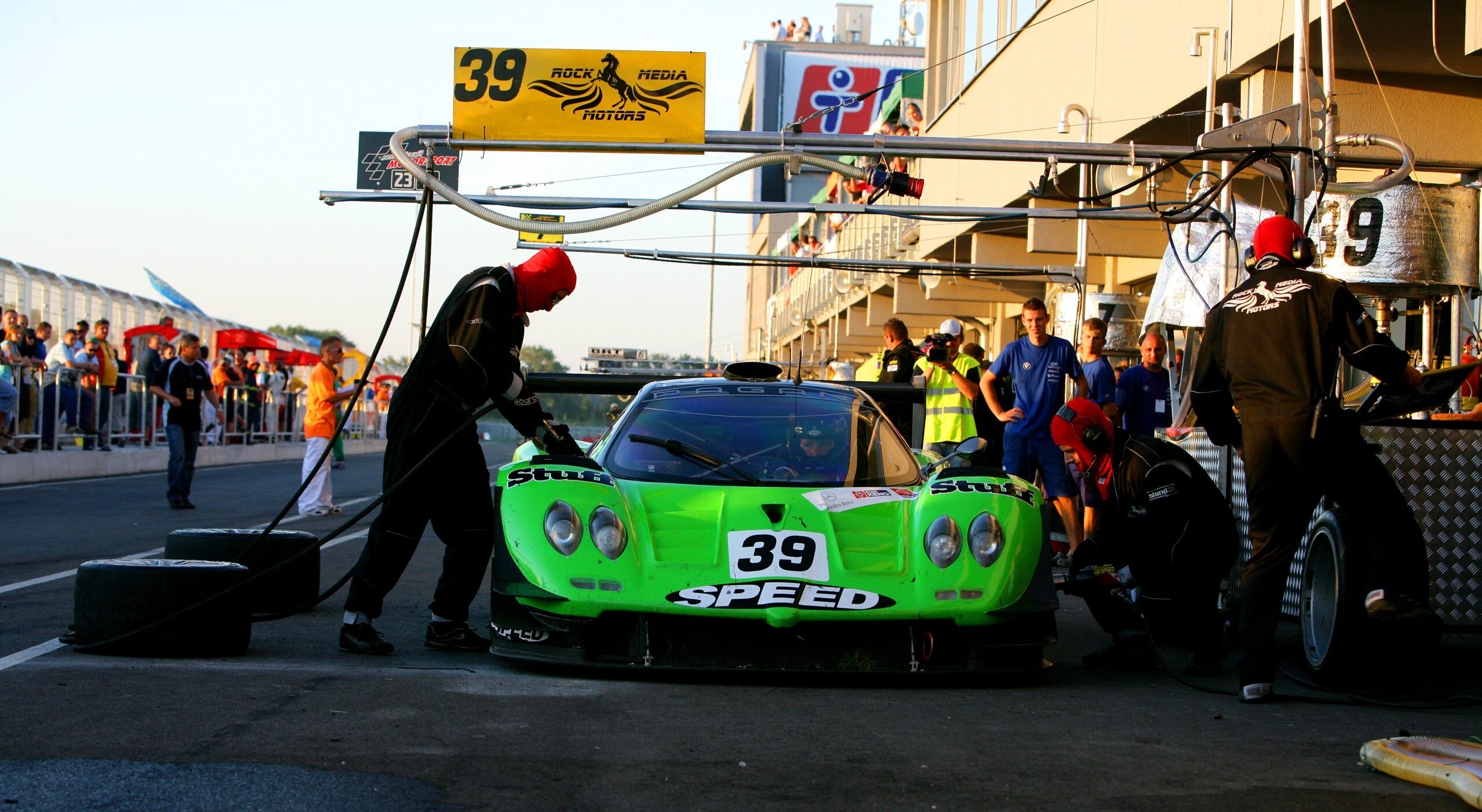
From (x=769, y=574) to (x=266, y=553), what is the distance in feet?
8.51

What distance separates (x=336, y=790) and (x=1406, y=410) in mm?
4251

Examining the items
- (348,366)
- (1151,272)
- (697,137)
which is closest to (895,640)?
(697,137)

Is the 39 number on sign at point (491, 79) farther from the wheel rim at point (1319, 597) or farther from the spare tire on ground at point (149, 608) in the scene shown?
the wheel rim at point (1319, 597)

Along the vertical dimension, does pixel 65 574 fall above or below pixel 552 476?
below

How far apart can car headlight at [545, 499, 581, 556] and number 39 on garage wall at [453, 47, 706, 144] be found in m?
3.99

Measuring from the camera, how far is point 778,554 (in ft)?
16.2

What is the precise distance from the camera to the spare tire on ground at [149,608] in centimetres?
492

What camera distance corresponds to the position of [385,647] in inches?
209

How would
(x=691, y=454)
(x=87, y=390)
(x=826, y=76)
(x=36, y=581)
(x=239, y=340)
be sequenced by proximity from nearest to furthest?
1. (x=691, y=454)
2. (x=36, y=581)
3. (x=87, y=390)
4. (x=239, y=340)
5. (x=826, y=76)

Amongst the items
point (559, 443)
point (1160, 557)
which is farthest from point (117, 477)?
point (1160, 557)

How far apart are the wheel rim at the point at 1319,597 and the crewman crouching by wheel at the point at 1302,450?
0.25m

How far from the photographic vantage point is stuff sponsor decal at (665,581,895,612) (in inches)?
186

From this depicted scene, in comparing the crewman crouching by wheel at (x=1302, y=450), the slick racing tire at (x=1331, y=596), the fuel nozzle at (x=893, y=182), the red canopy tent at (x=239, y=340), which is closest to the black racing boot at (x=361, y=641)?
the crewman crouching by wheel at (x=1302, y=450)

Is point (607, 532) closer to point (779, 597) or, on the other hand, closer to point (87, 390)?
point (779, 597)
